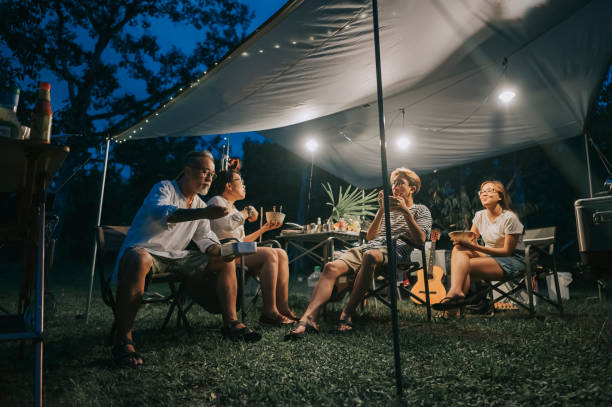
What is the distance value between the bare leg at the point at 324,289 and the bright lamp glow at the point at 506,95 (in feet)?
8.94

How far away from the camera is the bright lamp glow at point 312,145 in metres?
5.32

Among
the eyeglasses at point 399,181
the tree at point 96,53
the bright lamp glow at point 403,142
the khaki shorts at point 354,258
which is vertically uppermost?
the tree at point 96,53

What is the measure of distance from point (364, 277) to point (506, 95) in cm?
275

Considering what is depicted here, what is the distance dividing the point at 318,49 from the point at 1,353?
8.78 feet

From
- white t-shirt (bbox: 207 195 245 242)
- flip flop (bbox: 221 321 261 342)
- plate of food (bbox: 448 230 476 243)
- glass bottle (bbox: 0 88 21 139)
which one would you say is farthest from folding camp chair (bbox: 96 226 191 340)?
plate of food (bbox: 448 230 476 243)

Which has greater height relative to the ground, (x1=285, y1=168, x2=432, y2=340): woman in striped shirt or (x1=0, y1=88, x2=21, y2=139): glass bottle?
(x1=0, y1=88, x2=21, y2=139): glass bottle

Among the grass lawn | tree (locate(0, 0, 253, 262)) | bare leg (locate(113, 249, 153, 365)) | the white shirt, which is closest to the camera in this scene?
the grass lawn

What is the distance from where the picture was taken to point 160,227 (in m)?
2.25

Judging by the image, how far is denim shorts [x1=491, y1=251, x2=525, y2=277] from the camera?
2.92m

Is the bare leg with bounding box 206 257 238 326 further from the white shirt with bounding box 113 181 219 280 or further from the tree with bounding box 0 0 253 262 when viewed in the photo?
the tree with bounding box 0 0 253 262

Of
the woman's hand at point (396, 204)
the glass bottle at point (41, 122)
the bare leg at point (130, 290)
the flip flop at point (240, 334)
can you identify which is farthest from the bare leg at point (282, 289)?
the glass bottle at point (41, 122)

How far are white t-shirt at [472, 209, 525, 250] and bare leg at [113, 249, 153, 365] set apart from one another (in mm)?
2791

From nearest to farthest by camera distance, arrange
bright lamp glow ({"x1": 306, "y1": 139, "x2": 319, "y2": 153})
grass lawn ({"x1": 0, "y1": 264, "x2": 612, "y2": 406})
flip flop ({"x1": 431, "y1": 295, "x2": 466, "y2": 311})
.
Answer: grass lawn ({"x1": 0, "y1": 264, "x2": 612, "y2": 406}) < flip flop ({"x1": 431, "y1": 295, "x2": 466, "y2": 311}) < bright lamp glow ({"x1": 306, "y1": 139, "x2": 319, "y2": 153})

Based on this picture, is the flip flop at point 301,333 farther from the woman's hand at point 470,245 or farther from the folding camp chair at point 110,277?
the woman's hand at point 470,245
